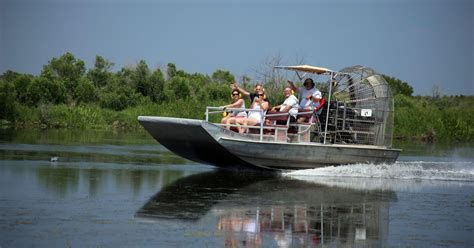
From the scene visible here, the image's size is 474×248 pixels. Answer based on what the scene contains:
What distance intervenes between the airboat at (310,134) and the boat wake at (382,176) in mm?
224

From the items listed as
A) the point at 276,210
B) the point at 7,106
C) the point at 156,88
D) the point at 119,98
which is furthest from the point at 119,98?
the point at 276,210

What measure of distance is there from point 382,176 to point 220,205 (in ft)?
24.5

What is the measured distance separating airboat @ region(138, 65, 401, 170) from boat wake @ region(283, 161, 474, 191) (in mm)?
224

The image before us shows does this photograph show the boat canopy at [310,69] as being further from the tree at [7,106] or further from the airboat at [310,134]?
the tree at [7,106]

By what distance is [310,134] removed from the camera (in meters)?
20.1

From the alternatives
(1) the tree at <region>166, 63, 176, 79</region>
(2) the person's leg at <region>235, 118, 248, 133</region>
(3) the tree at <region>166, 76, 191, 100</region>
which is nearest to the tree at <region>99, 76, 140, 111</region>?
(3) the tree at <region>166, 76, 191, 100</region>

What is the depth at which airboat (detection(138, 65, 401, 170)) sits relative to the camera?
1841cm

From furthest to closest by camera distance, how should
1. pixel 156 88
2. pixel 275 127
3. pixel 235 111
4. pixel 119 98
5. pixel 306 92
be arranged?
pixel 156 88, pixel 119 98, pixel 306 92, pixel 235 111, pixel 275 127

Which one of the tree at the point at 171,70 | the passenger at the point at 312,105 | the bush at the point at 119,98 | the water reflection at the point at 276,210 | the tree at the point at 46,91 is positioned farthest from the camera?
the tree at the point at 171,70

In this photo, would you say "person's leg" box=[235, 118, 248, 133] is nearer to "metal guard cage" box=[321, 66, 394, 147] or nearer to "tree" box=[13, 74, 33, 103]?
"metal guard cage" box=[321, 66, 394, 147]

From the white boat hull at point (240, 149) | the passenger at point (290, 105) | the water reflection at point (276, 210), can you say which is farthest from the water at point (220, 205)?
the passenger at point (290, 105)

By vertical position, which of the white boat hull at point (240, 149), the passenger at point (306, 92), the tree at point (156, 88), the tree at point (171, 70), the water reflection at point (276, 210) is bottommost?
the water reflection at point (276, 210)

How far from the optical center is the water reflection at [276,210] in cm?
1114

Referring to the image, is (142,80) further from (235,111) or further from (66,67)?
(235,111)
